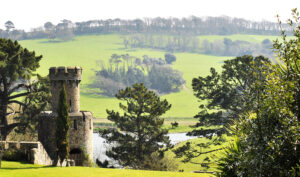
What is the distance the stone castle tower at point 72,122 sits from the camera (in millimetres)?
44250

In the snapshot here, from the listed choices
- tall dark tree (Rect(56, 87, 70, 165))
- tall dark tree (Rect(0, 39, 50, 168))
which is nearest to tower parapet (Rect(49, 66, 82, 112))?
tall dark tree (Rect(56, 87, 70, 165))

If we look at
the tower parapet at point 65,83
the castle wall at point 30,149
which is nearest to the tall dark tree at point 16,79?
the tower parapet at point 65,83

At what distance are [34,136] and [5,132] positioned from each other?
435cm

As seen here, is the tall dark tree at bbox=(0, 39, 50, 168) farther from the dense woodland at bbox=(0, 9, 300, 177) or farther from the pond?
the pond

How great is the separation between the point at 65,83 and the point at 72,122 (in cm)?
412

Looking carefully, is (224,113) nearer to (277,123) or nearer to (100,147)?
(100,147)

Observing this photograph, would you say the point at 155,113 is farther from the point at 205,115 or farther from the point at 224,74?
the point at 224,74

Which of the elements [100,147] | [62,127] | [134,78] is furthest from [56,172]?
[134,78]

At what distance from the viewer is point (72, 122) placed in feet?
145

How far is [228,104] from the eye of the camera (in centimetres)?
5672

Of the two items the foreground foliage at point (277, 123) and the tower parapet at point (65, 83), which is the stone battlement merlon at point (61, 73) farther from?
the foreground foliage at point (277, 123)

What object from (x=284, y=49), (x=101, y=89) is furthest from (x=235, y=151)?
(x=101, y=89)

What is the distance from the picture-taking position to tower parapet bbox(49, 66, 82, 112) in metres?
45.3

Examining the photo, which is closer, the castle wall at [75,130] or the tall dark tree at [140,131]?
the castle wall at [75,130]
